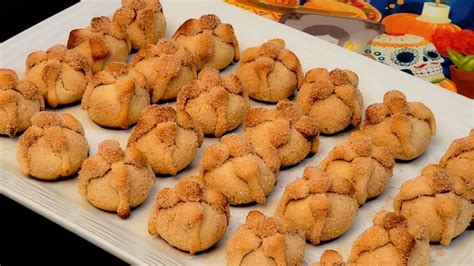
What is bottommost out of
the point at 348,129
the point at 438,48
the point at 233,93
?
the point at 438,48

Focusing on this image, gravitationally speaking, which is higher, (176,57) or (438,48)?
(176,57)

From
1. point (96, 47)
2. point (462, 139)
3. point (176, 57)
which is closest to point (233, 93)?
point (176, 57)

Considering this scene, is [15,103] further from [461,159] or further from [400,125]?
[461,159]

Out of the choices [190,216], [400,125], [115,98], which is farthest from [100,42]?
[400,125]

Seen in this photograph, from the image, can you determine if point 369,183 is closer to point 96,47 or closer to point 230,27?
point 230,27

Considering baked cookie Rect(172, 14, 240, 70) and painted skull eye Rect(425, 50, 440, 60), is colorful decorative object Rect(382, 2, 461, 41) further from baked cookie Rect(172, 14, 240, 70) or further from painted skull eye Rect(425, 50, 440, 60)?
baked cookie Rect(172, 14, 240, 70)

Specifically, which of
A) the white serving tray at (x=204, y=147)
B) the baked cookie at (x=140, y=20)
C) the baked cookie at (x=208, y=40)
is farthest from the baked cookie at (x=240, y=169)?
the baked cookie at (x=140, y=20)

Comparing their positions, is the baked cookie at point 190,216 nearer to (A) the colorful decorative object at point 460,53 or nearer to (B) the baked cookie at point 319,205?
(B) the baked cookie at point 319,205
